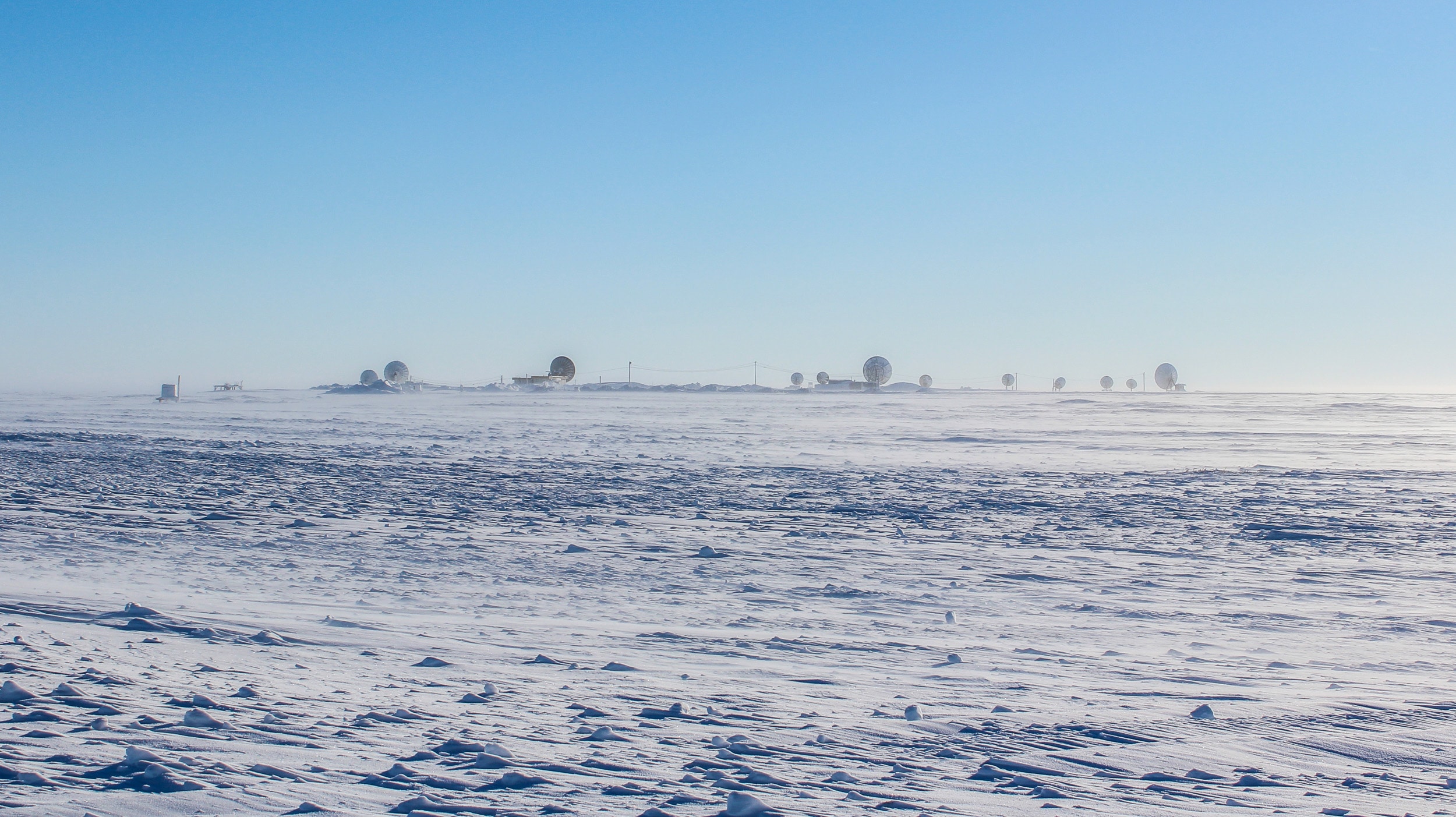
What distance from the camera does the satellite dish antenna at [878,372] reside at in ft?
270

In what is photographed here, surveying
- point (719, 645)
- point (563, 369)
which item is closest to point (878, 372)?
point (563, 369)

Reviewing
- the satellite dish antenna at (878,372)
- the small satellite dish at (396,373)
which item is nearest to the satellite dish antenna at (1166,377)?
the satellite dish antenna at (878,372)

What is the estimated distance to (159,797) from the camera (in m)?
2.60

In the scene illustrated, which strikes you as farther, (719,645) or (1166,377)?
(1166,377)

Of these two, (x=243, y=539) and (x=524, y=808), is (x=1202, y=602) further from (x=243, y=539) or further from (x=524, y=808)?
(x=243, y=539)

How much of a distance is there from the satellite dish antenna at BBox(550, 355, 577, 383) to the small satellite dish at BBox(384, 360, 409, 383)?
1167 cm

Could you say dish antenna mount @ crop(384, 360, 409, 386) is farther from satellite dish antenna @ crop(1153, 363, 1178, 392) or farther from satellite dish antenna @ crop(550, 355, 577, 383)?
A: satellite dish antenna @ crop(1153, 363, 1178, 392)

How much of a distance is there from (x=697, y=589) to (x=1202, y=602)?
2.96 m

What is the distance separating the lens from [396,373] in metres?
82.6

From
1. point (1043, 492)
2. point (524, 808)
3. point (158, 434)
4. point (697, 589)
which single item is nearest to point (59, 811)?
point (524, 808)

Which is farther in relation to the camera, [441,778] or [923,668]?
[923,668]

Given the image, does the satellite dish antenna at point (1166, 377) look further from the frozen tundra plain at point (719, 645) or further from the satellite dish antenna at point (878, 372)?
the frozen tundra plain at point (719, 645)

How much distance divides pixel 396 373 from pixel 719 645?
82286mm

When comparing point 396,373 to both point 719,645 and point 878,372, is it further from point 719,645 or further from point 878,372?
point 719,645
